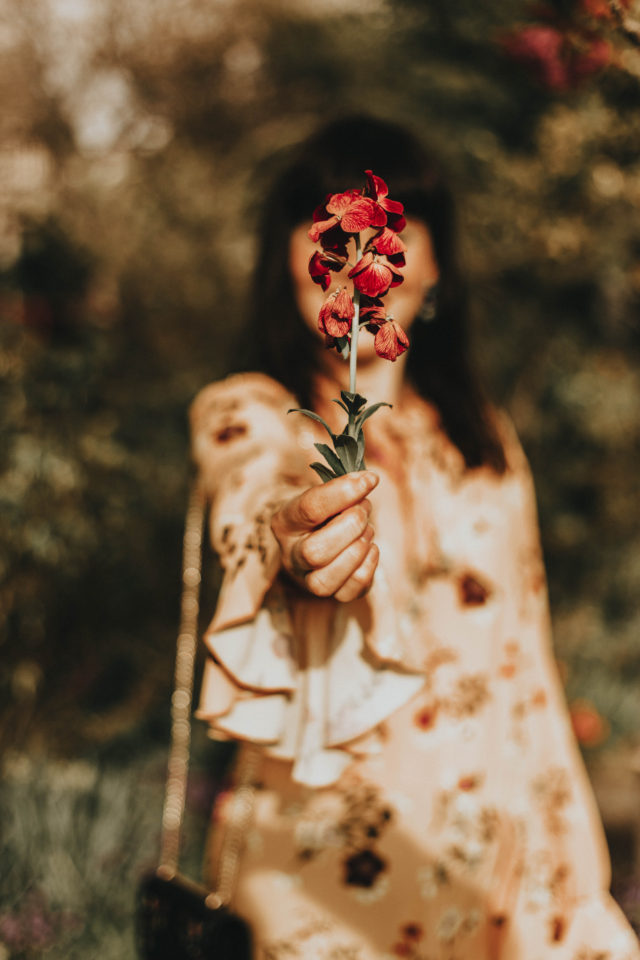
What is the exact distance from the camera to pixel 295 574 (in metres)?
0.66

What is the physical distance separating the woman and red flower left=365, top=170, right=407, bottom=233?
0.30 metres

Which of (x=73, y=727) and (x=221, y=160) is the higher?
(x=221, y=160)

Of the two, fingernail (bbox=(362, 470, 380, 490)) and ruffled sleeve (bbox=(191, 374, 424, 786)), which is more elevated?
fingernail (bbox=(362, 470, 380, 490))

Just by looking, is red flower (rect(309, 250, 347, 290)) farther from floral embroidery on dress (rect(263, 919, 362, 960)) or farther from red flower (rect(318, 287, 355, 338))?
floral embroidery on dress (rect(263, 919, 362, 960))

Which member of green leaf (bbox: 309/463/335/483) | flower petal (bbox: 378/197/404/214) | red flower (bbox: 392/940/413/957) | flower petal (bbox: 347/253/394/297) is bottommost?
red flower (bbox: 392/940/413/957)

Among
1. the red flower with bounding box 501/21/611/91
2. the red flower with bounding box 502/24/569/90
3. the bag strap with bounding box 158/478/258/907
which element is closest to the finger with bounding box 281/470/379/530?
the bag strap with bounding box 158/478/258/907

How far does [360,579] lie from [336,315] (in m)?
0.20

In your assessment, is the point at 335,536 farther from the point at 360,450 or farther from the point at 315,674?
the point at 315,674

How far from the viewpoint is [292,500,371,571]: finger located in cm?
59

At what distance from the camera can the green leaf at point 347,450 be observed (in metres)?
0.57

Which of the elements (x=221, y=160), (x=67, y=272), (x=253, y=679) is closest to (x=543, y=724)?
(x=253, y=679)

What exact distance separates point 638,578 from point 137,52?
286cm

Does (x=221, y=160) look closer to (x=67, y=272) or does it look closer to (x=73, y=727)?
(x=67, y=272)

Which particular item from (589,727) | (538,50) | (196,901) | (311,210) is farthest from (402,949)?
(589,727)
